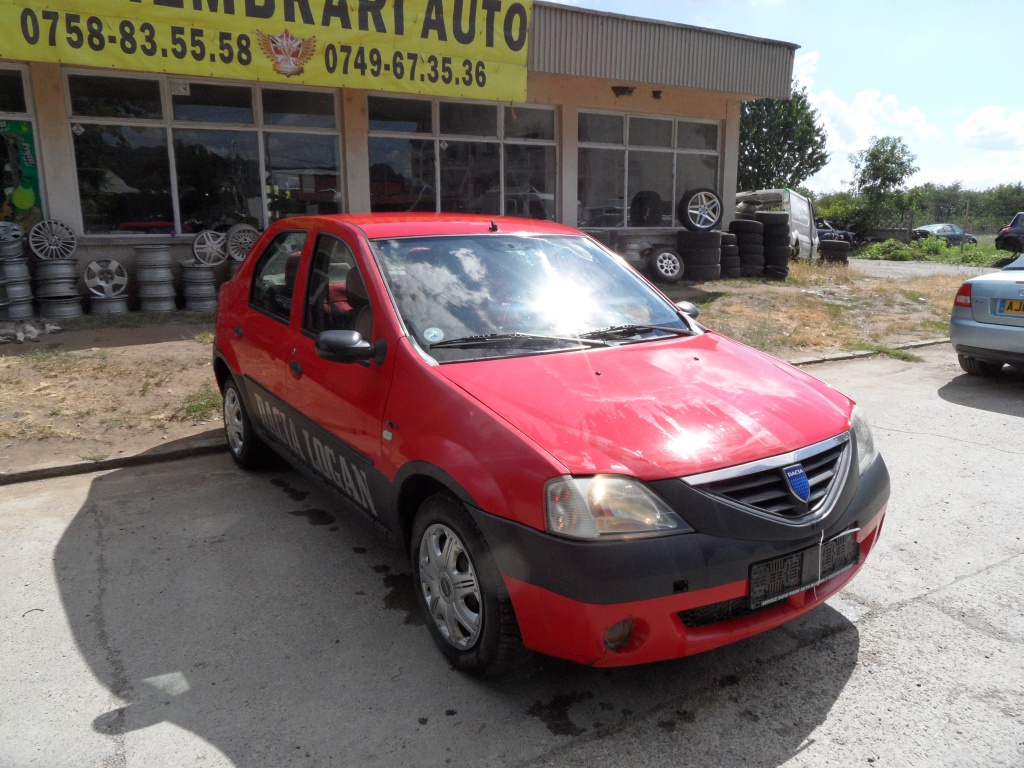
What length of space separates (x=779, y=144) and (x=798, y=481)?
4495 cm

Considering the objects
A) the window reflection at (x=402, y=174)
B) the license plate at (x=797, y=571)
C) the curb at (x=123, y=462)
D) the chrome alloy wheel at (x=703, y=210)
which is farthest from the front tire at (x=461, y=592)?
the chrome alloy wheel at (x=703, y=210)

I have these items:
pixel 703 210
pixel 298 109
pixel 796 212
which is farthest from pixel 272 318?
pixel 796 212

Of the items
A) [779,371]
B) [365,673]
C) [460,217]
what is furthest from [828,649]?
[460,217]

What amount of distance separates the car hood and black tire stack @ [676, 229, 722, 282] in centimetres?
1178

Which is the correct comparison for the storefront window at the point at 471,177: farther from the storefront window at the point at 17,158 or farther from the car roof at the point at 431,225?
the car roof at the point at 431,225

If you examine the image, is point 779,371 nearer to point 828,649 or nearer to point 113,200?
point 828,649

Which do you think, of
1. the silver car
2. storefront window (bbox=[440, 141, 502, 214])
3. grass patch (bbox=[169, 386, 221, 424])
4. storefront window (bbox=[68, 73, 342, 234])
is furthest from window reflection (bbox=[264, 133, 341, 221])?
the silver car

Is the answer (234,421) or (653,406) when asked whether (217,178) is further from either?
(653,406)

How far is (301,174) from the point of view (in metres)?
12.4

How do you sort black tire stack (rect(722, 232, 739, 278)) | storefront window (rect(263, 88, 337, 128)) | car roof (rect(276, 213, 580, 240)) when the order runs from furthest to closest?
black tire stack (rect(722, 232, 739, 278)), storefront window (rect(263, 88, 337, 128)), car roof (rect(276, 213, 580, 240))

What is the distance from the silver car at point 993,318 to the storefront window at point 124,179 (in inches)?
406

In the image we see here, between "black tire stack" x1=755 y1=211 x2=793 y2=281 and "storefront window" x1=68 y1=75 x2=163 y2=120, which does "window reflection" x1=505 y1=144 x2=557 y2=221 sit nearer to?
"black tire stack" x1=755 y1=211 x2=793 y2=281

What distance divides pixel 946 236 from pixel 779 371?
3701cm

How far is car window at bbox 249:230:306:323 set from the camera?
441 cm
